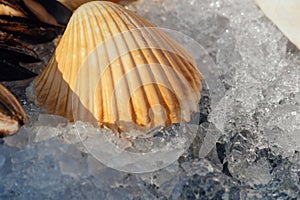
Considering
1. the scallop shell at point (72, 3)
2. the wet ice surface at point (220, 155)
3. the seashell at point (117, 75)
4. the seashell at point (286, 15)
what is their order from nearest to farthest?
1. the wet ice surface at point (220, 155)
2. the seashell at point (117, 75)
3. the seashell at point (286, 15)
4. the scallop shell at point (72, 3)

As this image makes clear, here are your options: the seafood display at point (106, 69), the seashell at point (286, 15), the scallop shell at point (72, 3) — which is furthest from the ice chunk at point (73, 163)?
the seashell at point (286, 15)

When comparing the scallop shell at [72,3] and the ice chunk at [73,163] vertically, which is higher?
the scallop shell at [72,3]

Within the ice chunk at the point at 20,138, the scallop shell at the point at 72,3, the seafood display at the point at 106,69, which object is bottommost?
the ice chunk at the point at 20,138

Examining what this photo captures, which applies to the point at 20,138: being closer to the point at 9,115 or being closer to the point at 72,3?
the point at 9,115

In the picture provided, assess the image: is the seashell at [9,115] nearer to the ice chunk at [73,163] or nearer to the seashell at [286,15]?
the ice chunk at [73,163]

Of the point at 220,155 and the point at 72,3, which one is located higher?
the point at 72,3

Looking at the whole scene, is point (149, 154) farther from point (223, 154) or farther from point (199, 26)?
point (199, 26)

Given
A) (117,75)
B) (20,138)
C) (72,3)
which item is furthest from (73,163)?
(72,3)
